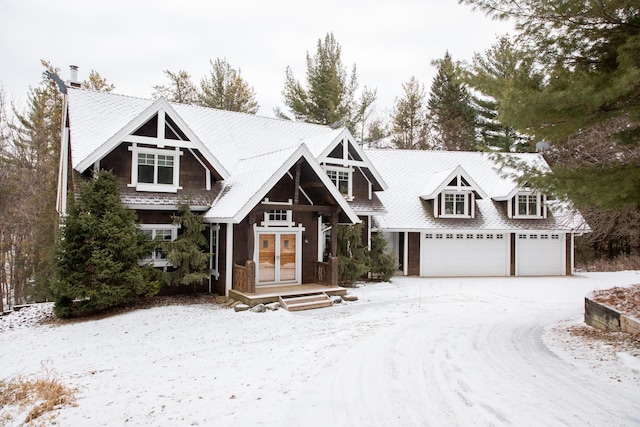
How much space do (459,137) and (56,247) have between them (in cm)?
2901

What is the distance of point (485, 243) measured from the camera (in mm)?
20531

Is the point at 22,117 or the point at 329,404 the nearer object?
the point at 329,404

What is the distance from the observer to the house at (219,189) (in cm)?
1270

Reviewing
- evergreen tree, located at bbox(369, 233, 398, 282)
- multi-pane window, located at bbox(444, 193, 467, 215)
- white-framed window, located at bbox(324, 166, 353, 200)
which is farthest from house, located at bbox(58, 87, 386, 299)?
multi-pane window, located at bbox(444, 193, 467, 215)

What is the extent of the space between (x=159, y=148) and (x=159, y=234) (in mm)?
2682

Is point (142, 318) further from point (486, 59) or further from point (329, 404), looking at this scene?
point (486, 59)

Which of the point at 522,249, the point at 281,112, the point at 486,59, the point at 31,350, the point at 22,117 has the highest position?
the point at 281,112

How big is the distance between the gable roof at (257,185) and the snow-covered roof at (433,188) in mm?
6634

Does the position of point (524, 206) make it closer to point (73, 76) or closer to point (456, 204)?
point (456, 204)

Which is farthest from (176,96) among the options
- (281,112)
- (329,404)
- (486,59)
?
(329,404)

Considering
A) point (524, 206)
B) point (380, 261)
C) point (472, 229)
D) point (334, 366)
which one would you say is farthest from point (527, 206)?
point (334, 366)

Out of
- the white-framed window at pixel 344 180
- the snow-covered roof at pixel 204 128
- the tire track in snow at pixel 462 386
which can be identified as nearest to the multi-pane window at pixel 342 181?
the white-framed window at pixel 344 180

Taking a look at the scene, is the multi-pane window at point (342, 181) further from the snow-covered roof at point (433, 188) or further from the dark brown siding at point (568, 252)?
the dark brown siding at point (568, 252)

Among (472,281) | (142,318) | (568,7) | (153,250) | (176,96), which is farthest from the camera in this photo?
(176,96)
